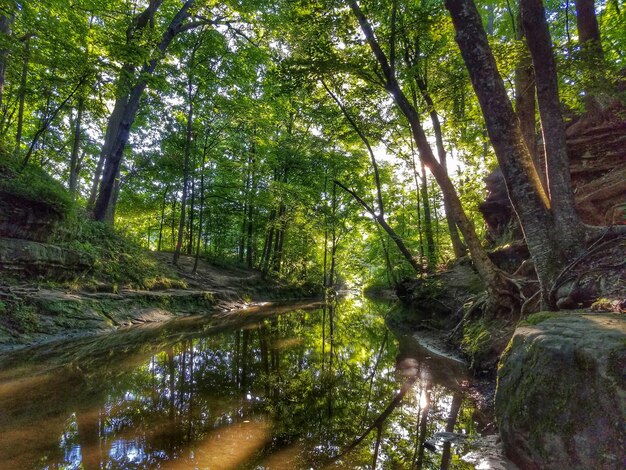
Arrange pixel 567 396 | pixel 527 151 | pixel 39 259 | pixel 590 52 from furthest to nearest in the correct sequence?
pixel 39 259 → pixel 590 52 → pixel 527 151 → pixel 567 396

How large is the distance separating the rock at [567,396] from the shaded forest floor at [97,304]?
7769 mm

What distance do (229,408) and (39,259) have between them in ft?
24.1

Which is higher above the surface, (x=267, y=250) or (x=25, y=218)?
(x=267, y=250)

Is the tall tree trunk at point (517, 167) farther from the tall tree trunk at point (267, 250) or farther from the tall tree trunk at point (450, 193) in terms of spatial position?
the tall tree trunk at point (267, 250)

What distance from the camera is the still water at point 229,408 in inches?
114

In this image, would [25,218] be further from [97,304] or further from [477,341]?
[477,341]

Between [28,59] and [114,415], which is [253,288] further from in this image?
[114,415]

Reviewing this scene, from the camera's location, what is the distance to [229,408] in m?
3.94

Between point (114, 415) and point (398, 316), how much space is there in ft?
32.2

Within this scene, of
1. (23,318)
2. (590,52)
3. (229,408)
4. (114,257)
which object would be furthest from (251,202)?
(229,408)

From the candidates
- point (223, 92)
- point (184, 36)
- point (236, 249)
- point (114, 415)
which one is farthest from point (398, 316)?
point (236, 249)

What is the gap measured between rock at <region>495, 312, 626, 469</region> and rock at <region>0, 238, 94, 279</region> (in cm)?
969

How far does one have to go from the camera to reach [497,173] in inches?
419

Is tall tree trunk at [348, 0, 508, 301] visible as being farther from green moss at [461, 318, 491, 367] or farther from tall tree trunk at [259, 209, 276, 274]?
tall tree trunk at [259, 209, 276, 274]
